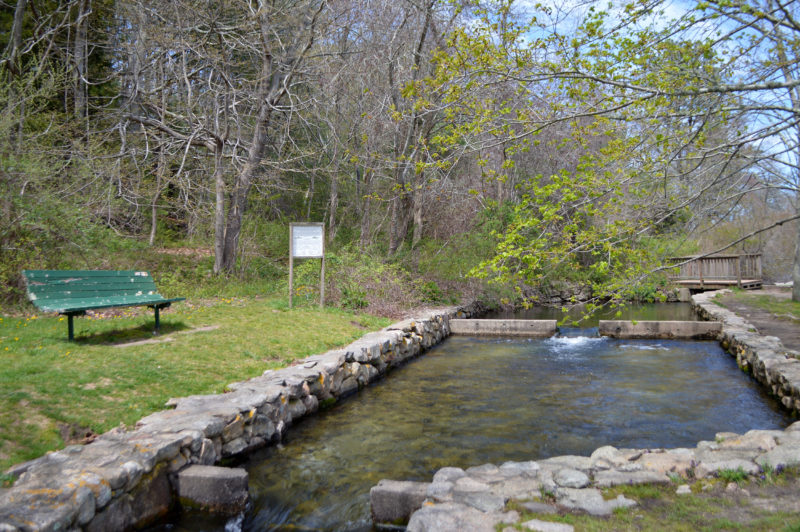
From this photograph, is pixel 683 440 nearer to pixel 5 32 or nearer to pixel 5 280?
pixel 5 280

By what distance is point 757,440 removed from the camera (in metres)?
4.26

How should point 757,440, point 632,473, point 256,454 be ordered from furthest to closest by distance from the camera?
point 256,454 < point 757,440 < point 632,473

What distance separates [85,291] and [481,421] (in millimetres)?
5760

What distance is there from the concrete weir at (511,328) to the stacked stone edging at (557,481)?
8520 millimetres

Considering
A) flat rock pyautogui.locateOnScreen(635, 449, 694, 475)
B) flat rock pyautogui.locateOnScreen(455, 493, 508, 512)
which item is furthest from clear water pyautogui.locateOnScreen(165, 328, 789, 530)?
flat rock pyautogui.locateOnScreen(635, 449, 694, 475)

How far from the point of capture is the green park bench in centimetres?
662

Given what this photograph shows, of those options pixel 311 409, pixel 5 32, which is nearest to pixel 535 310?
pixel 311 409

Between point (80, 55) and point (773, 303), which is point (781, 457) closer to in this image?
point (773, 303)

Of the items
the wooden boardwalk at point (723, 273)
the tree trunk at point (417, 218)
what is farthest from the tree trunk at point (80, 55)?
the wooden boardwalk at point (723, 273)

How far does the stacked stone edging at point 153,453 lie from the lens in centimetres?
306

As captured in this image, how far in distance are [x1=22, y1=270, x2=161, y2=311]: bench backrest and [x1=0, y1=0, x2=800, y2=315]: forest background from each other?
258 centimetres

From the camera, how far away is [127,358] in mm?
6180

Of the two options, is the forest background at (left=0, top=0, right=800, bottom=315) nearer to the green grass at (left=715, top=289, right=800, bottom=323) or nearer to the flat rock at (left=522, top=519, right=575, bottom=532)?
the green grass at (left=715, top=289, right=800, bottom=323)

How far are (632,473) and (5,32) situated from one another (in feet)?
69.2
